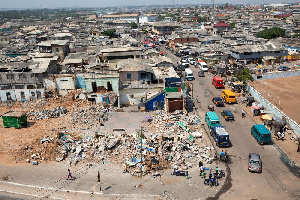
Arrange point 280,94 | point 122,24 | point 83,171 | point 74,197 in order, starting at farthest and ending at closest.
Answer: point 122,24
point 280,94
point 83,171
point 74,197

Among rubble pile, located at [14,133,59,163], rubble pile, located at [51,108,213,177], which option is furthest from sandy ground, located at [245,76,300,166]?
rubble pile, located at [14,133,59,163]

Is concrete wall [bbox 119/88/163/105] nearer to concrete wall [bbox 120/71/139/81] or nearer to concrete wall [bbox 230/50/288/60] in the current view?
concrete wall [bbox 120/71/139/81]

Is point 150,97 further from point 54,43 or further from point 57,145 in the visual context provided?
point 54,43

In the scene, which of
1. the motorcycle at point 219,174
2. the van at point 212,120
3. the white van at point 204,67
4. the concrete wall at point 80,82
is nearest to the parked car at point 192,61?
the white van at point 204,67

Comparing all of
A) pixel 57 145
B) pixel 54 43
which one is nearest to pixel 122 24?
pixel 54 43

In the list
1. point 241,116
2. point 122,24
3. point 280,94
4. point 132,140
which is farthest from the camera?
point 122,24

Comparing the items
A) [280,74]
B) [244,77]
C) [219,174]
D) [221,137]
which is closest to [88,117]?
[221,137]

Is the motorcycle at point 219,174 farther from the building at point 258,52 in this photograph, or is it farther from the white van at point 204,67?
the building at point 258,52
